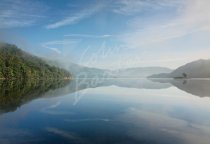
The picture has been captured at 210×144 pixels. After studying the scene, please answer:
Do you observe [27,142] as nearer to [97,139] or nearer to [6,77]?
[97,139]

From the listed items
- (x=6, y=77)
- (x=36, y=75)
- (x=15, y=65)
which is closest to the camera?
(x=6, y=77)

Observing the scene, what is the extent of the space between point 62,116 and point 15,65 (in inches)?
5691

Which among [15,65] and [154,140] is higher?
[15,65]

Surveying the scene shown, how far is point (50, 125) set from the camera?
23594 mm

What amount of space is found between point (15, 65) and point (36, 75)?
2974 cm

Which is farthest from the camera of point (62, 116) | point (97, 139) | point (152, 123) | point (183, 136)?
point (62, 116)

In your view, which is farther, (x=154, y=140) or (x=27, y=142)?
(x=154, y=140)

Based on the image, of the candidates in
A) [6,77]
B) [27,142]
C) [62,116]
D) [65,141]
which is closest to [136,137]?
[65,141]

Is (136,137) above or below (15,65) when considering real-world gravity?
below

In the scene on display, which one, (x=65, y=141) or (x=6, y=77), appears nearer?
(x=65, y=141)

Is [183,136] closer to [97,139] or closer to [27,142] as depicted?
[97,139]

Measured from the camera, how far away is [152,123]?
25609 millimetres

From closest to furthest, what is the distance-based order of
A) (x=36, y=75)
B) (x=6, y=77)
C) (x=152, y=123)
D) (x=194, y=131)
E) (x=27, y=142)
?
(x=27, y=142) < (x=194, y=131) < (x=152, y=123) < (x=6, y=77) < (x=36, y=75)

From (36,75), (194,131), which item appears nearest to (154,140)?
(194,131)
